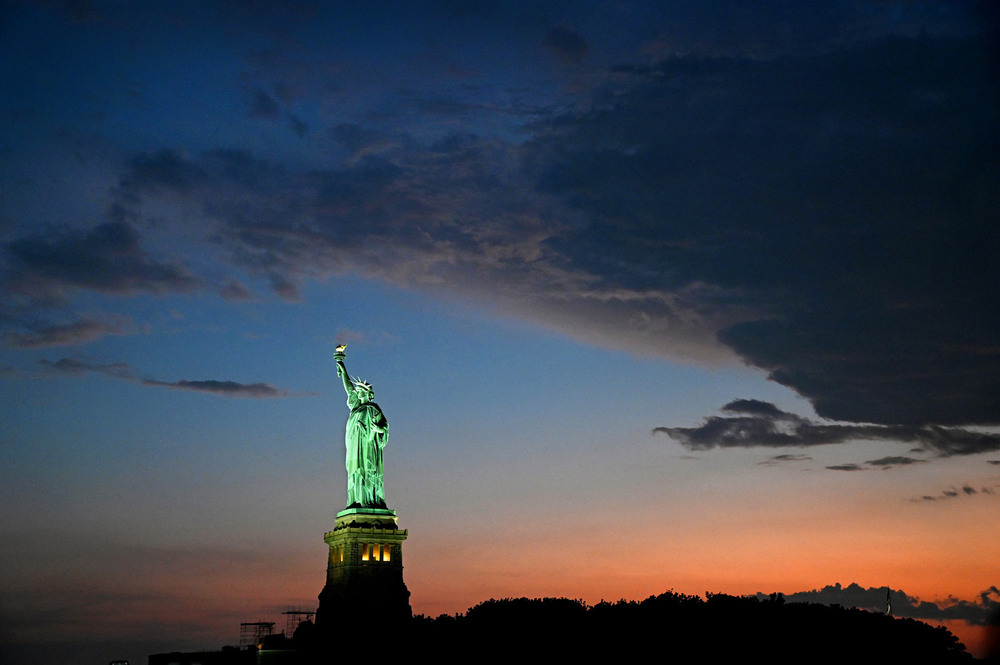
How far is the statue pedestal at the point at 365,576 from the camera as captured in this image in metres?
60.1

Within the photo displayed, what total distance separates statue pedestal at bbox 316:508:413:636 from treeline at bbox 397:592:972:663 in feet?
6.60

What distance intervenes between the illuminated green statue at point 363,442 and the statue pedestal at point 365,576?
54.0 inches

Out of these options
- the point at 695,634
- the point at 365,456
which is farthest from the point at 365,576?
the point at 695,634

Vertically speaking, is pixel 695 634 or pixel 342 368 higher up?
pixel 342 368

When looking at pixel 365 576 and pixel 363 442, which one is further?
pixel 363 442

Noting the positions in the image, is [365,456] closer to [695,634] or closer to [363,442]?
[363,442]

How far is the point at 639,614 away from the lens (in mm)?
65750

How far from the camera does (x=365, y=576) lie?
60.8 m

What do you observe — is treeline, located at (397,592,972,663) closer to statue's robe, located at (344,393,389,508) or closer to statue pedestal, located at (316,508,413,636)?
statue pedestal, located at (316,508,413,636)

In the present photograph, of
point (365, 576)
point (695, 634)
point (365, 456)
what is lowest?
point (695, 634)

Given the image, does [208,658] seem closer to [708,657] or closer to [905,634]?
[708,657]

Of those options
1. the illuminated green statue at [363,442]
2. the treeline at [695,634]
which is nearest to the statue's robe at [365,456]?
the illuminated green statue at [363,442]

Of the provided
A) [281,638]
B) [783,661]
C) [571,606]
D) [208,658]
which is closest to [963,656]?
[783,661]

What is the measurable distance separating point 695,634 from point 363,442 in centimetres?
2253
